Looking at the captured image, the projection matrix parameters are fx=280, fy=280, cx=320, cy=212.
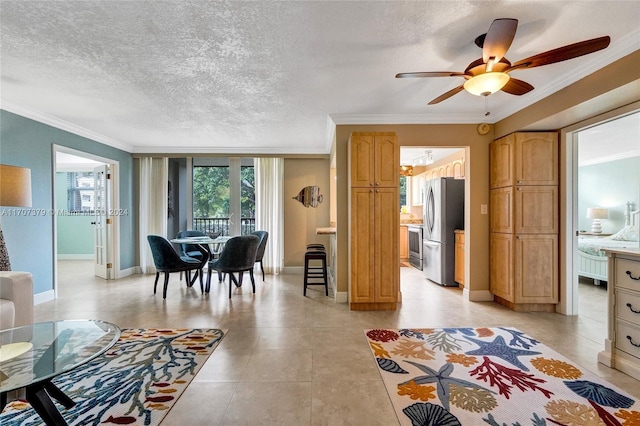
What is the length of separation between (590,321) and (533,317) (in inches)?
21.0

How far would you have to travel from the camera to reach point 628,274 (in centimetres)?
206

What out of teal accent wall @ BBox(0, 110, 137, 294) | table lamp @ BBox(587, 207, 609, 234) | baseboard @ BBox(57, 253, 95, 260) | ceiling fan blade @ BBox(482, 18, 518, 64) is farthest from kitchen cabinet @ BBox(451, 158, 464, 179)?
baseboard @ BBox(57, 253, 95, 260)

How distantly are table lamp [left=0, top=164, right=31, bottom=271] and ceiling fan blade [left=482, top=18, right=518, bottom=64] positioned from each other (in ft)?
12.9

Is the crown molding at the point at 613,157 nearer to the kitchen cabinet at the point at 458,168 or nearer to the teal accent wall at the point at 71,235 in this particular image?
the kitchen cabinet at the point at 458,168

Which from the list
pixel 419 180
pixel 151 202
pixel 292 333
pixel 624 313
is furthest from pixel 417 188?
pixel 151 202

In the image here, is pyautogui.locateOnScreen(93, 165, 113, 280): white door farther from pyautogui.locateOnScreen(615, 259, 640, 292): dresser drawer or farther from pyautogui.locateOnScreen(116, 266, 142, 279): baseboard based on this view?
pyautogui.locateOnScreen(615, 259, 640, 292): dresser drawer

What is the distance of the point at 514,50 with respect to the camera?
219 cm

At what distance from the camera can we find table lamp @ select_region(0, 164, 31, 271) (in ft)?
8.22

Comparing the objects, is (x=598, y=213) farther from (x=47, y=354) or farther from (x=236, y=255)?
(x=47, y=354)

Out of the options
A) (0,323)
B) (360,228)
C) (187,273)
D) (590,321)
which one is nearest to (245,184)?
(187,273)

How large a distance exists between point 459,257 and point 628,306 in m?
2.26

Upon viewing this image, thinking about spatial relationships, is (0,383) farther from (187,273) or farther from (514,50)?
(514,50)

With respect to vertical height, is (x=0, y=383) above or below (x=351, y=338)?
above

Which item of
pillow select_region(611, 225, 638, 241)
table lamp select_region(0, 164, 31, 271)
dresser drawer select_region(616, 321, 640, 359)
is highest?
table lamp select_region(0, 164, 31, 271)
